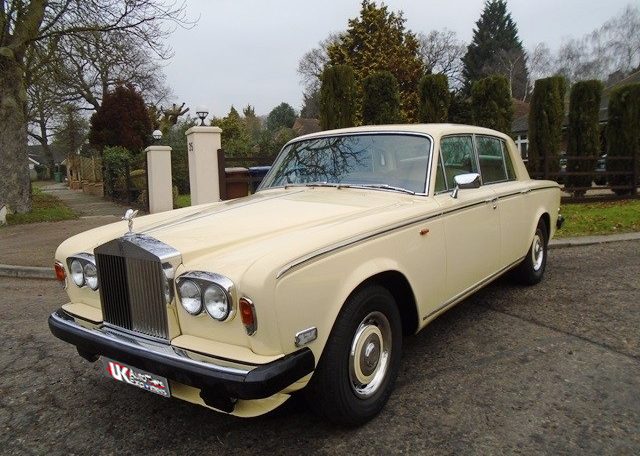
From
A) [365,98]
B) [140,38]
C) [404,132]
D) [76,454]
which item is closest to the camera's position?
[76,454]

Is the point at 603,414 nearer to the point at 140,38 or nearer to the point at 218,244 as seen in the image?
the point at 218,244

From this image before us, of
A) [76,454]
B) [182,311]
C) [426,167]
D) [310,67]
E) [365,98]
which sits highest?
[310,67]

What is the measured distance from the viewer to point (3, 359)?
3.75 meters

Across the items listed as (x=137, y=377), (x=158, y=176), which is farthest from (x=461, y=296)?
(x=158, y=176)

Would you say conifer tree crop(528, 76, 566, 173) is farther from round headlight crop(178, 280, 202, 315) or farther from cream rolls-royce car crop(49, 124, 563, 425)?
round headlight crop(178, 280, 202, 315)

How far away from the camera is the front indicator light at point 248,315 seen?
211 cm

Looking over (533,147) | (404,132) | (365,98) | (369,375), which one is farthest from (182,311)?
(533,147)

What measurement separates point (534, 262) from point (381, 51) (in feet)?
85.5

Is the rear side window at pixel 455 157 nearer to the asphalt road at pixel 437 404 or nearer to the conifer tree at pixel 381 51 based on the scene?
the asphalt road at pixel 437 404

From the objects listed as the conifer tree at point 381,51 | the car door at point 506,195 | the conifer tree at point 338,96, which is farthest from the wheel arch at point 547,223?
the conifer tree at point 381,51

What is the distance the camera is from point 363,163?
12.0ft

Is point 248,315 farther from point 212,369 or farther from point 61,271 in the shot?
point 61,271

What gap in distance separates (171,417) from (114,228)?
1.31 meters

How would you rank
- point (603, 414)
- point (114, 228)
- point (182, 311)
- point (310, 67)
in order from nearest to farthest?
point (182, 311)
point (603, 414)
point (114, 228)
point (310, 67)
